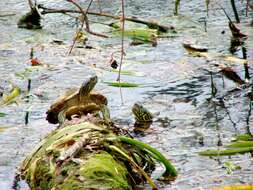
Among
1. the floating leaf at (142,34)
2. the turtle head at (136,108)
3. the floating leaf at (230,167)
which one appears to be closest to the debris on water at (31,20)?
the floating leaf at (142,34)

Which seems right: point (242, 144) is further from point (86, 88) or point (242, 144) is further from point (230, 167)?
point (86, 88)

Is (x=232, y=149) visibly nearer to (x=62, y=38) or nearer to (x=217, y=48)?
(x=217, y=48)

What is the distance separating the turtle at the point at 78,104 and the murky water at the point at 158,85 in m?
0.08

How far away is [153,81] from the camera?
3.88 m

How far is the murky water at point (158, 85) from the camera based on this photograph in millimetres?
2904

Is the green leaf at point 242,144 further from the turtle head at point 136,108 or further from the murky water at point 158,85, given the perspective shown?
the turtle head at point 136,108

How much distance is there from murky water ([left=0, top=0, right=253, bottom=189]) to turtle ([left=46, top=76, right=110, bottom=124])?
8 cm

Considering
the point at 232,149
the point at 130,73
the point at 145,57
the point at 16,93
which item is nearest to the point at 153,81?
the point at 130,73

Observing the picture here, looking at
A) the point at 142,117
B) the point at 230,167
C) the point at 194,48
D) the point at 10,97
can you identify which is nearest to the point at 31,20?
the point at 194,48

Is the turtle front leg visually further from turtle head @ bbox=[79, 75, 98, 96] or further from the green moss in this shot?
the green moss

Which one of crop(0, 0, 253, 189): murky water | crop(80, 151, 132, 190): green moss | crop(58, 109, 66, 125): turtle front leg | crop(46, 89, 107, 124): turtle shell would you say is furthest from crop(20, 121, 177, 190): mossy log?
crop(46, 89, 107, 124): turtle shell

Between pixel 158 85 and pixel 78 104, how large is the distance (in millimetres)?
673

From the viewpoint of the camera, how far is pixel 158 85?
150 inches

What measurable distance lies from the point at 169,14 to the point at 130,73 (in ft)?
4.44
